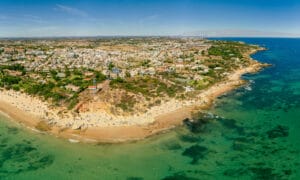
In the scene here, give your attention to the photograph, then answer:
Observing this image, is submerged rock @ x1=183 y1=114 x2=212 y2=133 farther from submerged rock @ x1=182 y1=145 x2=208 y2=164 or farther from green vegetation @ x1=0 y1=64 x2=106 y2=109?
green vegetation @ x1=0 y1=64 x2=106 y2=109

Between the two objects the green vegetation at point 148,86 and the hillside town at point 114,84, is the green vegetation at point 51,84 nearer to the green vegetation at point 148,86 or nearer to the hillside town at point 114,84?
the hillside town at point 114,84

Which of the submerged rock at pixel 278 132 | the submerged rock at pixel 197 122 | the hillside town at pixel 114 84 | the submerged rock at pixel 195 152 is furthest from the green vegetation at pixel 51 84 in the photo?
the submerged rock at pixel 278 132

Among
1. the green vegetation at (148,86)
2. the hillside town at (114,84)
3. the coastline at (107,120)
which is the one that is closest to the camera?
the coastline at (107,120)

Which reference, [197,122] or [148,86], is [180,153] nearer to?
[197,122]

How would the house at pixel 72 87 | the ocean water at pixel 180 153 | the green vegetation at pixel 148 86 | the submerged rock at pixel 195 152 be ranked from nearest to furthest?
1. the ocean water at pixel 180 153
2. the submerged rock at pixel 195 152
3. the green vegetation at pixel 148 86
4. the house at pixel 72 87

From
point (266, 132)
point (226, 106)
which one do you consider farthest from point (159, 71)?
point (266, 132)

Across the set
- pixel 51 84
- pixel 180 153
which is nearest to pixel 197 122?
pixel 180 153

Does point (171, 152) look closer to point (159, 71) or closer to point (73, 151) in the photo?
point (73, 151)
